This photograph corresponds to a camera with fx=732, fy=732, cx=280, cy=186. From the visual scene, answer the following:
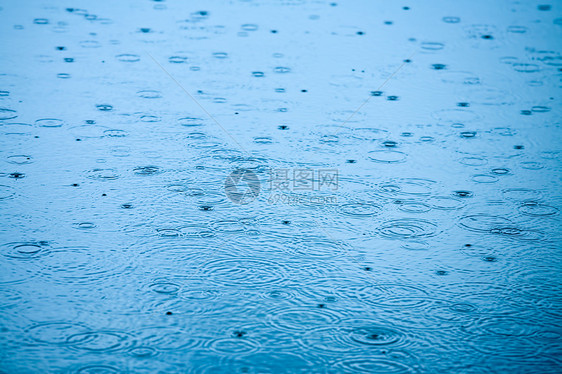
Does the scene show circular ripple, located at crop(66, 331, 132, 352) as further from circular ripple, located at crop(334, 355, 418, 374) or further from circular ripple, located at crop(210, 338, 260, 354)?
circular ripple, located at crop(334, 355, 418, 374)

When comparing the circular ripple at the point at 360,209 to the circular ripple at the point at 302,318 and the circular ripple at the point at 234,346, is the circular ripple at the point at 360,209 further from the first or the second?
the circular ripple at the point at 234,346

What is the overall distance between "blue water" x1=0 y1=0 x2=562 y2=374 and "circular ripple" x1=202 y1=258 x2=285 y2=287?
0.04ft

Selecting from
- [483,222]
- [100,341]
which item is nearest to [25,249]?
[100,341]

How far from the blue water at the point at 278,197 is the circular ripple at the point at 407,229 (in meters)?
0.01

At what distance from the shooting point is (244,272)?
313 centimetres

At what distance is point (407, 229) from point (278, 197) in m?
0.69

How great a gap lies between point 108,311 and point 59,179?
1248mm

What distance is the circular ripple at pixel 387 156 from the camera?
13.7 feet

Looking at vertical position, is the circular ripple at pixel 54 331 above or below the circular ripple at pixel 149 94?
below

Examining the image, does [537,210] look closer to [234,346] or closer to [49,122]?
[234,346]

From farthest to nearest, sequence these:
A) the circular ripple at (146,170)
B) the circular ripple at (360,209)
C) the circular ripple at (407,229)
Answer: the circular ripple at (146,170) < the circular ripple at (360,209) < the circular ripple at (407,229)

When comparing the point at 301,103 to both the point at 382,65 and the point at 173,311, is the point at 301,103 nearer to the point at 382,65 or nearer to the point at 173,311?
the point at 382,65

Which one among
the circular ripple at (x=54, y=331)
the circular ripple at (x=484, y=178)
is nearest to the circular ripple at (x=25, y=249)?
the circular ripple at (x=54, y=331)

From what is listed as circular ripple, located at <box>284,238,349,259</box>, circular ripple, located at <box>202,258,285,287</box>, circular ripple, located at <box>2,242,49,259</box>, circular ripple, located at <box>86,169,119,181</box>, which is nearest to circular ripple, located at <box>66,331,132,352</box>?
circular ripple, located at <box>202,258,285,287</box>
